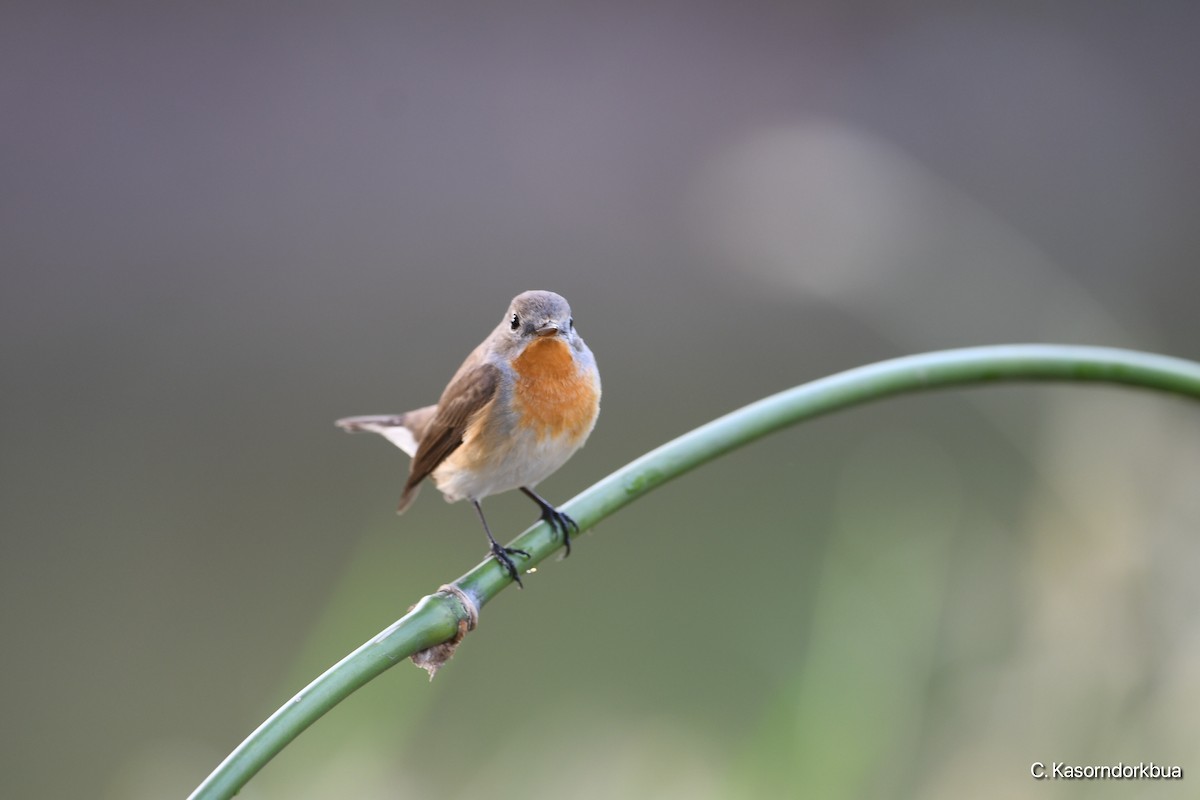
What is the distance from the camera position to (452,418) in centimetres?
196

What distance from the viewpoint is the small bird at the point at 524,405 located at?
1832 mm

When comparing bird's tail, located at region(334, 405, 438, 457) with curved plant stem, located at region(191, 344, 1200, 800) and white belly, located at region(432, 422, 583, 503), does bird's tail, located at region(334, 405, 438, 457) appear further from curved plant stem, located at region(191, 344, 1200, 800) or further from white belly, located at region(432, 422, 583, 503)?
curved plant stem, located at region(191, 344, 1200, 800)

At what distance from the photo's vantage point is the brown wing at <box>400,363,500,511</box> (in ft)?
6.30

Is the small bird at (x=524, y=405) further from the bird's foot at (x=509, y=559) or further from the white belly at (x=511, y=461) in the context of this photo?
the bird's foot at (x=509, y=559)

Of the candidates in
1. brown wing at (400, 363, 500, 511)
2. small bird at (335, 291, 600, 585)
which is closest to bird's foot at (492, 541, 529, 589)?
small bird at (335, 291, 600, 585)

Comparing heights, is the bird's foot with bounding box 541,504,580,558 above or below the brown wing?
below

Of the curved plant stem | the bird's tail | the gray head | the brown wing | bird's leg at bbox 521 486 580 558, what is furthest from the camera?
the bird's tail

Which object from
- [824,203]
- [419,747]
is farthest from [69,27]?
[419,747]

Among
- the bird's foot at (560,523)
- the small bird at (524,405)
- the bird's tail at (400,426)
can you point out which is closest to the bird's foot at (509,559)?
the bird's foot at (560,523)

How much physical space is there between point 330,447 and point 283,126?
4.49 feet

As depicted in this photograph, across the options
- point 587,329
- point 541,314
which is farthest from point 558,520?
point 587,329

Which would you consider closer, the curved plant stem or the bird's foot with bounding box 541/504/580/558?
the curved plant stem

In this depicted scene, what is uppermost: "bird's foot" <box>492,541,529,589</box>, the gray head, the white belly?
the gray head

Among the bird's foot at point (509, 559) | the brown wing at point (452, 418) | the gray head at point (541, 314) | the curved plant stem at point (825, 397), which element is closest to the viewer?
the curved plant stem at point (825, 397)
